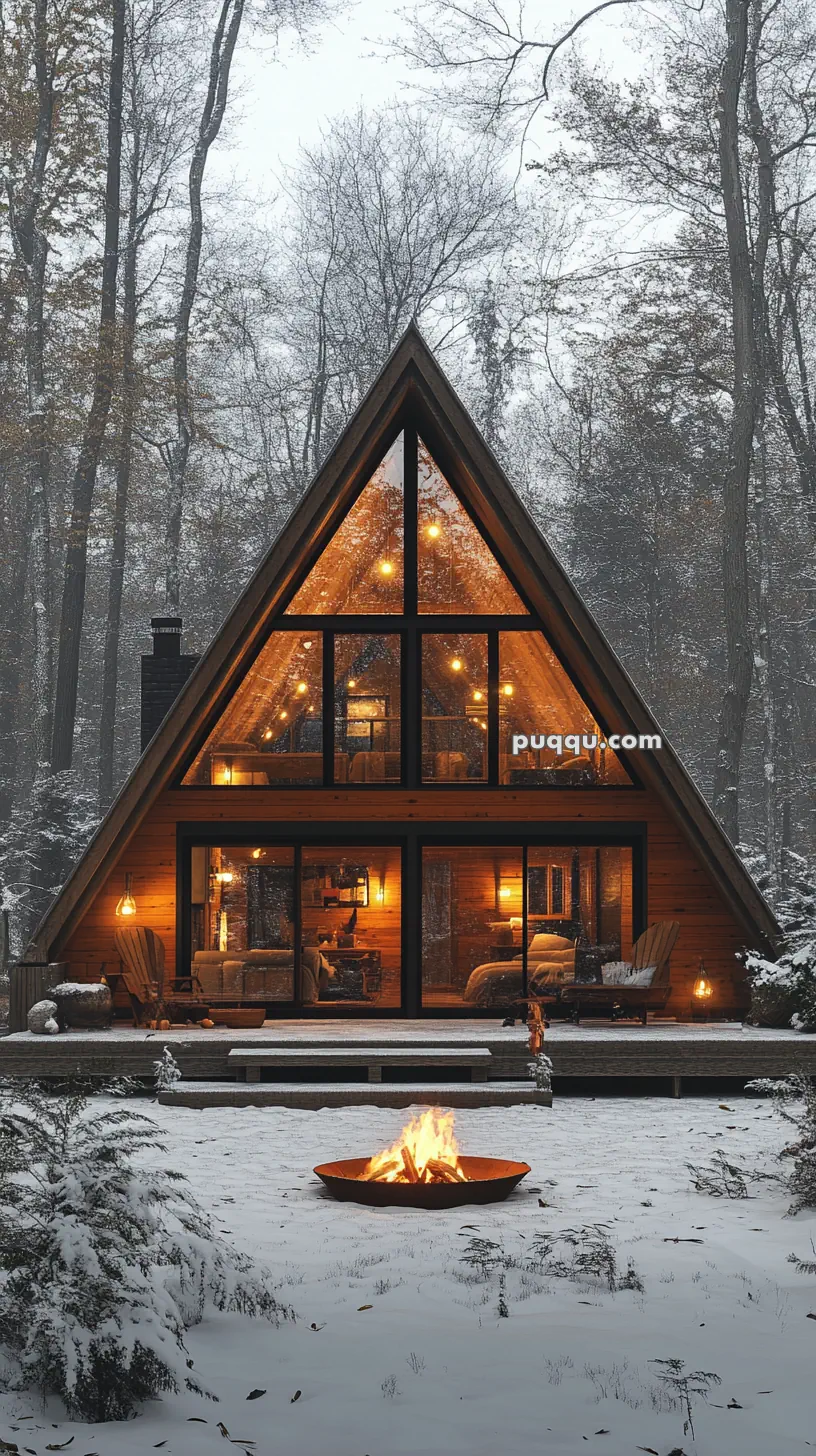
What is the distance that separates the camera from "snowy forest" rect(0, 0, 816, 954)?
23.0 m

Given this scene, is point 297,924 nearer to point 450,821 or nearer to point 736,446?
point 450,821

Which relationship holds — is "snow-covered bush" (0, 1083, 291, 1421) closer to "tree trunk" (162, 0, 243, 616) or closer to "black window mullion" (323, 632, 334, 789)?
"black window mullion" (323, 632, 334, 789)

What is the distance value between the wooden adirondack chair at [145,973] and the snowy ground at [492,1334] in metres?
→ 3.87

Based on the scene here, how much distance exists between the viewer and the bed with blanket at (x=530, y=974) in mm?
12758

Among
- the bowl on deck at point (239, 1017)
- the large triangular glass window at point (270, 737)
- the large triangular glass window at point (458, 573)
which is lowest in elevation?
the bowl on deck at point (239, 1017)

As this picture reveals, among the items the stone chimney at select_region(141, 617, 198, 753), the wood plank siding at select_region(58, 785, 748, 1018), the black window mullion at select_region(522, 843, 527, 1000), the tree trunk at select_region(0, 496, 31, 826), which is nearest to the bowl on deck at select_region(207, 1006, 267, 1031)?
the wood plank siding at select_region(58, 785, 748, 1018)

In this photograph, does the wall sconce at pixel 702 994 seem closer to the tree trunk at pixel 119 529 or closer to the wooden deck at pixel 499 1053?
the wooden deck at pixel 499 1053

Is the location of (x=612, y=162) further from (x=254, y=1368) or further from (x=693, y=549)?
(x=254, y=1368)

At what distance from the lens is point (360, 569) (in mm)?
12953

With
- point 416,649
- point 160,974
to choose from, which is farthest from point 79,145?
point 160,974

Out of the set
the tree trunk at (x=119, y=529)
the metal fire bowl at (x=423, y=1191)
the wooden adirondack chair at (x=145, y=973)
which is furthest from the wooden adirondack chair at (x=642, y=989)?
the tree trunk at (x=119, y=529)

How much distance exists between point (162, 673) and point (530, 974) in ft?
14.6

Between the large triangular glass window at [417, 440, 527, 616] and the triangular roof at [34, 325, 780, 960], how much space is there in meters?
0.41

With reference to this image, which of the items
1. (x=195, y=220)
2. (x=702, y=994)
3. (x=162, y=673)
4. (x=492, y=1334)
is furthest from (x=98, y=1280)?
(x=195, y=220)
